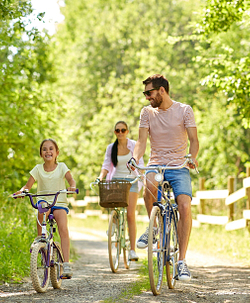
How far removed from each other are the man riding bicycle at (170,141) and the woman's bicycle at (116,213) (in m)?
1.11

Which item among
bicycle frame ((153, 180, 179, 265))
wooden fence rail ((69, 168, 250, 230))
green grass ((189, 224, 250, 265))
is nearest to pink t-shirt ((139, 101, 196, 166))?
bicycle frame ((153, 180, 179, 265))

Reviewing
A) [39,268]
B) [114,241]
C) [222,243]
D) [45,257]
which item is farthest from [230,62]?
[39,268]

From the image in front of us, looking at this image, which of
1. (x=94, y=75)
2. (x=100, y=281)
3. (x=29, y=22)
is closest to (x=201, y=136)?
(x=94, y=75)

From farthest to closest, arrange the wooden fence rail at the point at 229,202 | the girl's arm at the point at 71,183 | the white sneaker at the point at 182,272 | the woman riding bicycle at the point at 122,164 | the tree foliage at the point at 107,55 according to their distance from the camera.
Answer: the tree foliage at the point at 107,55 → the wooden fence rail at the point at 229,202 → the woman riding bicycle at the point at 122,164 → the girl's arm at the point at 71,183 → the white sneaker at the point at 182,272

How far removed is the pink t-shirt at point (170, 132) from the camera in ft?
17.3

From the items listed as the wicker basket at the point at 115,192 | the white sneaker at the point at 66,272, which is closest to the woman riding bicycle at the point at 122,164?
the wicker basket at the point at 115,192

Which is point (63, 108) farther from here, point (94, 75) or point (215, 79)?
point (94, 75)

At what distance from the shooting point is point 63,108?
12961mm

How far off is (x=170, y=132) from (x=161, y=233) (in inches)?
40.8

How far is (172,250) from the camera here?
17.4 ft

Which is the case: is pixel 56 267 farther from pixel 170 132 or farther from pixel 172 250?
pixel 170 132

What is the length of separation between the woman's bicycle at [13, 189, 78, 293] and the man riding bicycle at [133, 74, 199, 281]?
2.98 ft

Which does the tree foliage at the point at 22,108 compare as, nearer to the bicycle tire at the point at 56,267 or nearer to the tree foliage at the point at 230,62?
the tree foliage at the point at 230,62

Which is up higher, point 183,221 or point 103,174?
point 103,174
